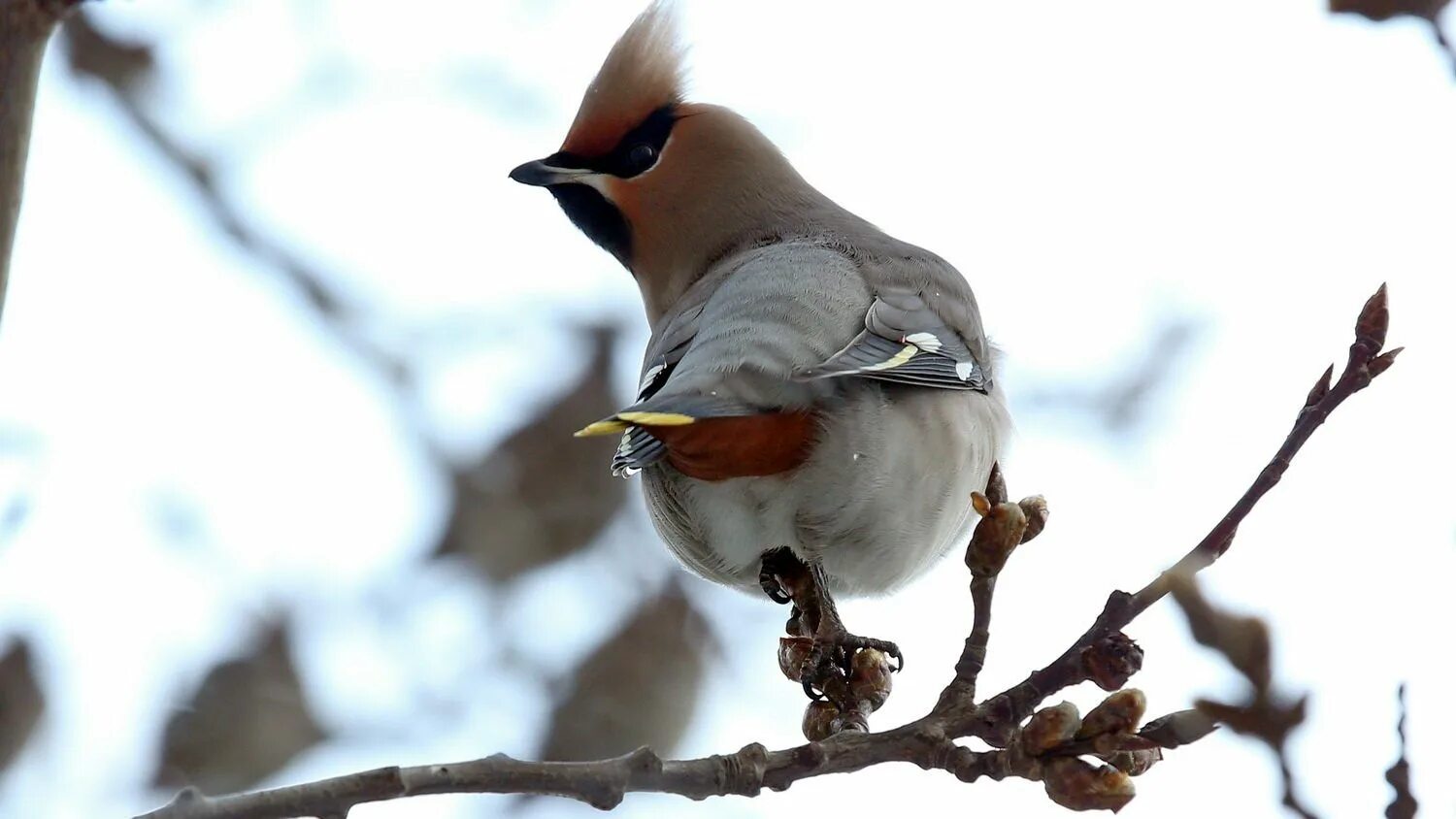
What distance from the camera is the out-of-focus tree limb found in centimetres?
174

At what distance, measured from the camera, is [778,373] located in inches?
127

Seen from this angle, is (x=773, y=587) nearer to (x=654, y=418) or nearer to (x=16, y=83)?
(x=654, y=418)

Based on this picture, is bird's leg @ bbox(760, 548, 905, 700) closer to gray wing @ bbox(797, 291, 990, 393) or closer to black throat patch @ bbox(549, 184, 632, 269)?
gray wing @ bbox(797, 291, 990, 393)

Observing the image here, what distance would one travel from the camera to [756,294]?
3.70 meters

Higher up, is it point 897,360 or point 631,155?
point 631,155

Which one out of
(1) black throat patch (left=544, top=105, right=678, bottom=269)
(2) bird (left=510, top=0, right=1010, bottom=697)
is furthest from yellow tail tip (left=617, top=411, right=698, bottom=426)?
(1) black throat patch (left=544, top=105, right=678, bottom=269)

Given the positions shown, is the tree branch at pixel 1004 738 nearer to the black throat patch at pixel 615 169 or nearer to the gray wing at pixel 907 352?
the gray wing at pixel 907 352

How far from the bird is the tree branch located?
0.60m

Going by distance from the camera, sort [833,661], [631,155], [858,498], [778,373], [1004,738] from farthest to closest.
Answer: [631,155] → [858,498] → [778,373] → [833,661] → [1004,738]

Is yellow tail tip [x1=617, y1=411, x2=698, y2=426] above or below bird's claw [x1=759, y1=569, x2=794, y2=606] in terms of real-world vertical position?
above

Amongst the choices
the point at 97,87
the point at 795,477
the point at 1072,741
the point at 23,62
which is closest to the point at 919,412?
the point at 795,477

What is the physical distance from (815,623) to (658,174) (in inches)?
64.8

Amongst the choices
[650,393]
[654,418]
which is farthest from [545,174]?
[654,418]

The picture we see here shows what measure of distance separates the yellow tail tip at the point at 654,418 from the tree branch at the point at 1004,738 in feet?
1.85
